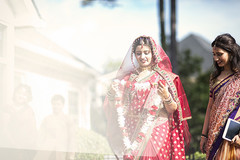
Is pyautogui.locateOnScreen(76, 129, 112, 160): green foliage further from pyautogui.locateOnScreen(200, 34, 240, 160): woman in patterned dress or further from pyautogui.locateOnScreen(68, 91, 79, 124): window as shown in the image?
pyautogui.locateOnScreen(200, 34, 240, 160): woman in patterned dress

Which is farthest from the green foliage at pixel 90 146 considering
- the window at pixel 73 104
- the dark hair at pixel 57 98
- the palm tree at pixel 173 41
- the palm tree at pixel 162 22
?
the palm tree at pixel 162 22

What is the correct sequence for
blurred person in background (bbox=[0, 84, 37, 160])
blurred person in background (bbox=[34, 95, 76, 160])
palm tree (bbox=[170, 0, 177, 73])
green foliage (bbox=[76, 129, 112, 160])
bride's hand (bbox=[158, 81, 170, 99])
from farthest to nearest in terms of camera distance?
palm tree (bbox=[170, 0, 177, 73])
green foliage (bbox=[76, 129, 112, 160])
blurred person in background (bbox=[34, 95, 76, 160])
blurred person in background (bbox=[0, 84, 37, 160])
bride's hand (bbox=[158, 81, 170, 99])

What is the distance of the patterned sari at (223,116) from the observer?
2850 mm

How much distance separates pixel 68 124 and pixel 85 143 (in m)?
0.63

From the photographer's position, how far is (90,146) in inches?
172

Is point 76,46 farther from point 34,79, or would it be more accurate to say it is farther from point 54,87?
point 34,79

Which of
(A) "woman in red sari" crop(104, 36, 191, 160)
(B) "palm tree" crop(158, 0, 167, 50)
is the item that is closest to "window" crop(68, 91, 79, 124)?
(A) "woman in red sari" crop(104, 36, 191, 160)

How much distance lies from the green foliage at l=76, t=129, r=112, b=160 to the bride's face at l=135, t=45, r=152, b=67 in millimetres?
1508

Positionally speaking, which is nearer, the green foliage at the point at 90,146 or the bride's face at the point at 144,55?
the bride's face at the point at 144,55

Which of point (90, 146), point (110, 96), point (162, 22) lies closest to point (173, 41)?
point (162, 22)

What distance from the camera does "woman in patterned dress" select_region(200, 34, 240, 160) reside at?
2865mm

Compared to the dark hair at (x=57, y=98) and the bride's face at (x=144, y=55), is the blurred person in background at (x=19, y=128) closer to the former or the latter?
the dark hair at (x=57, y=98)

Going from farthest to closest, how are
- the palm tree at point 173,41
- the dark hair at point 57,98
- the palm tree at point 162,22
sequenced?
the palm tree at point 162,22 → the palm tree at point 173,41 → the dark hair at point 57,98

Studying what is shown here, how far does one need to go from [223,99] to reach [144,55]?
88 centimetres
